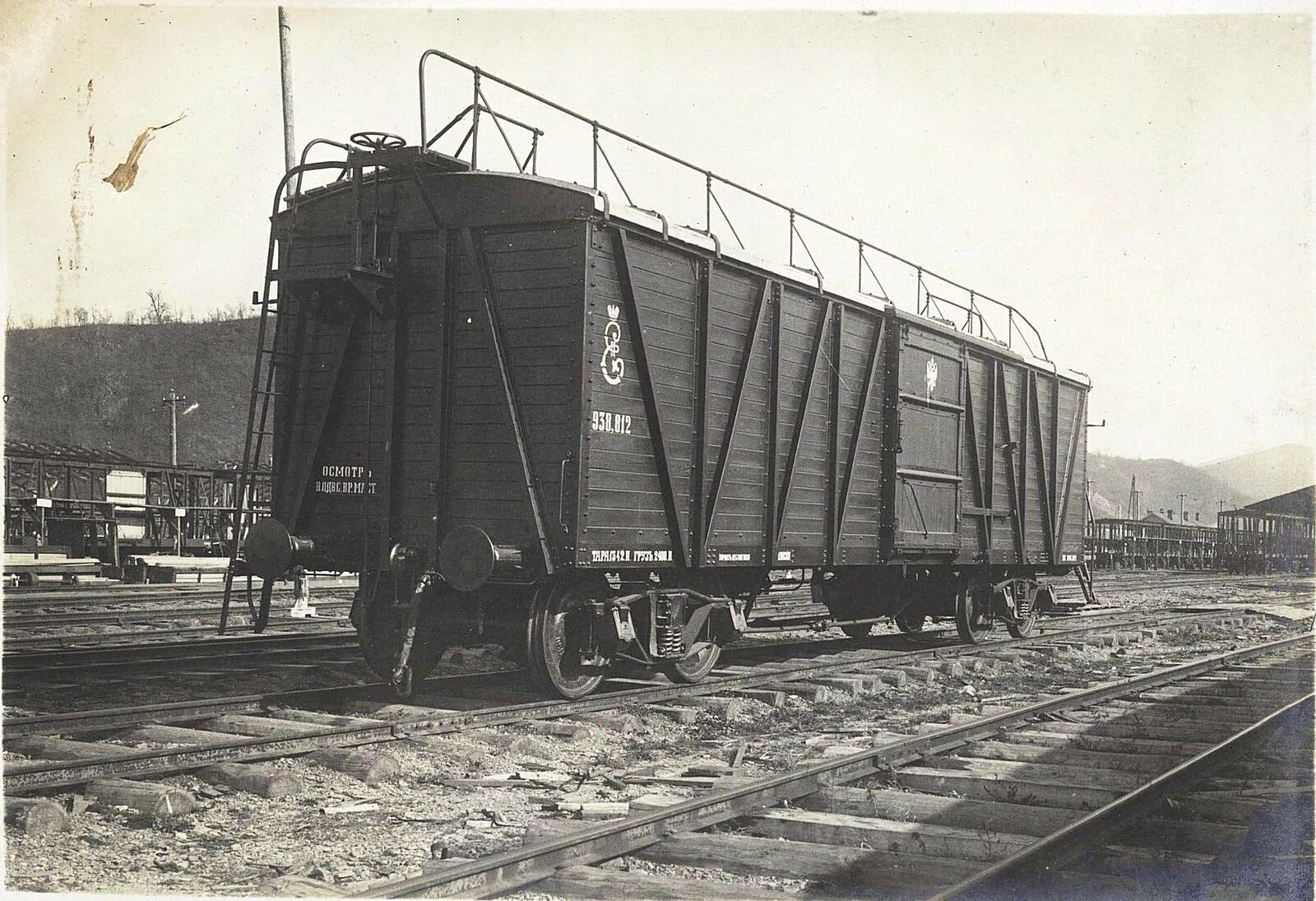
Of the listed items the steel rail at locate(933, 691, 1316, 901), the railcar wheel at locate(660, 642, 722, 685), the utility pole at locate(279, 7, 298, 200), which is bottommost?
the steel rail at locate(933, 691, 1316, 901)

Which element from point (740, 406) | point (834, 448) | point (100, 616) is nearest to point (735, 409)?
point (740, 406)

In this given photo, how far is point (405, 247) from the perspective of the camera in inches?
351

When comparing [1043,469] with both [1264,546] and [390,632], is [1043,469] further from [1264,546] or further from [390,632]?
[1264,546]

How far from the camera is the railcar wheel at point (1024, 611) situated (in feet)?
51.5

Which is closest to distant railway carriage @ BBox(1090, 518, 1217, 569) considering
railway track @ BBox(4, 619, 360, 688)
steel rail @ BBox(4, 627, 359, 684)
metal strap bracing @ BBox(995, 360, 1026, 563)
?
metal strap bracing @ BBox(995, 360, 1026, 563)

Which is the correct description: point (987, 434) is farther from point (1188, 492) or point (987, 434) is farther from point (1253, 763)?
point (1188, 492)

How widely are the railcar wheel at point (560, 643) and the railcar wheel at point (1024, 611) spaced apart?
859cm

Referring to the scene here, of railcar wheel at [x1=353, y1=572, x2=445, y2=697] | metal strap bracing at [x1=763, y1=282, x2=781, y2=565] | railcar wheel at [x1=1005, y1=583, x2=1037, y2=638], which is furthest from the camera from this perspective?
railcar wheel at [x1=1005, y1=583, x2=1037, y2=638]

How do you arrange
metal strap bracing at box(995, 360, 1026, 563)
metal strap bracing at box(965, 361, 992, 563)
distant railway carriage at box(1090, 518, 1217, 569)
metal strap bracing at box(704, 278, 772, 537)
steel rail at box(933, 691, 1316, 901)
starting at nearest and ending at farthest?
steel rail at box(933, 691, 1316, 901)
metal strap bracing at box(704, 278, 772, 537)
metal strap bracing at box(965, 361, 992, 563)
metal strap bracing at box(995, 360, 1026, 563)
distant railway carriage at box(1090, 518, 1217, 569)

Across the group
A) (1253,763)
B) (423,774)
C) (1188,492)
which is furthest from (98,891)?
(1188,492)

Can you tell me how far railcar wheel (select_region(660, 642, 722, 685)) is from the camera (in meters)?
9.70

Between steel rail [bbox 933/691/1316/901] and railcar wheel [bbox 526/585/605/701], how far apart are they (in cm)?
407

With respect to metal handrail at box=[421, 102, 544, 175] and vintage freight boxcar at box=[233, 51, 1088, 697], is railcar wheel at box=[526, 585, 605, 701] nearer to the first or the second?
vintage freight boxcar at box=[233, 51, 1088, 697]

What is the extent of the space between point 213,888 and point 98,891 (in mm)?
475
